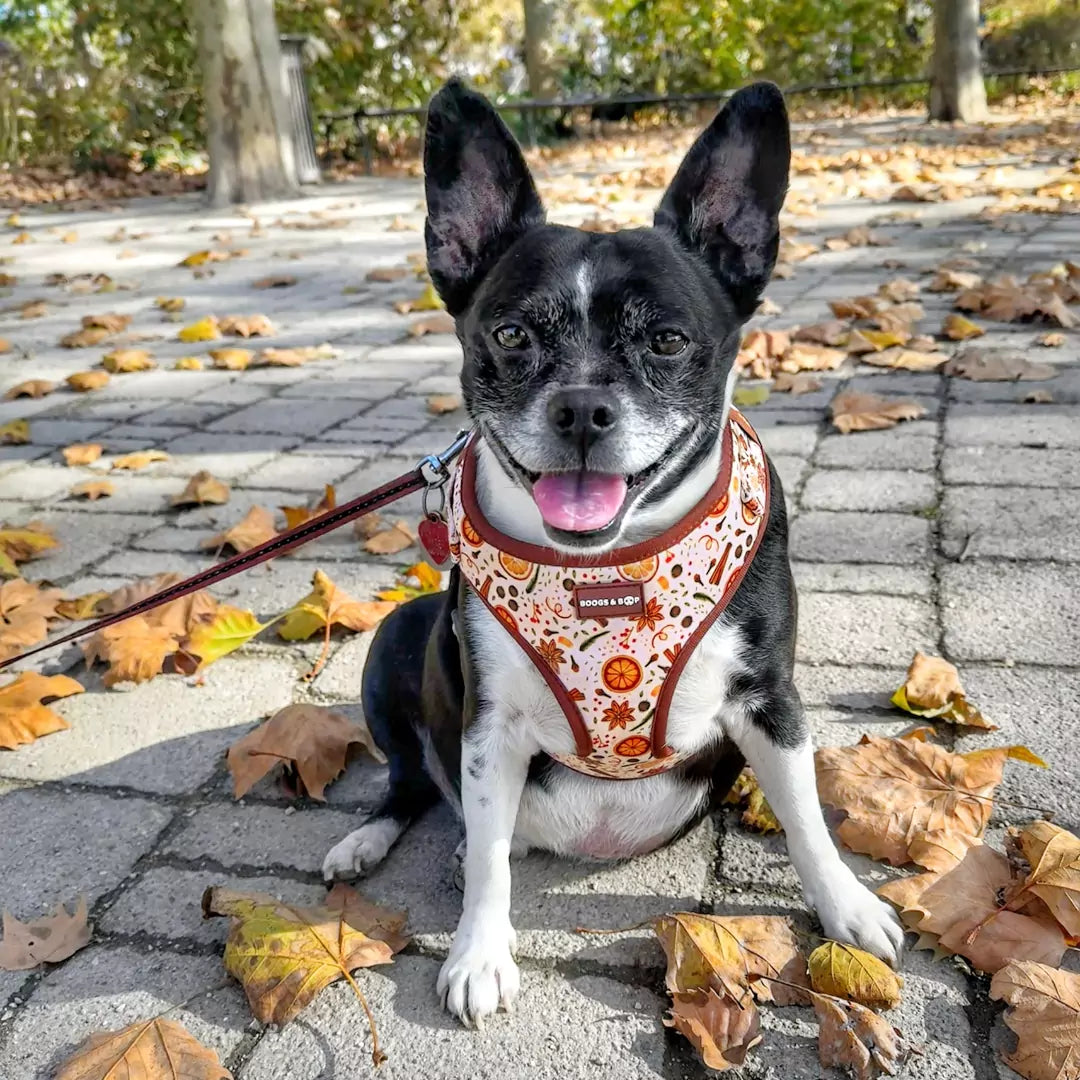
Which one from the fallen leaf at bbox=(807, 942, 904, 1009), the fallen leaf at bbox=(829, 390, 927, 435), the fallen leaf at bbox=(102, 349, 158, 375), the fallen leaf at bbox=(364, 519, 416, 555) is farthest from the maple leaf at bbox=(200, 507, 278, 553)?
the fallen leaf at bbox=(102, 349, 158, 375)

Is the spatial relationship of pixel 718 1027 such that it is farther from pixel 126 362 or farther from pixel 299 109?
pixel 299 109

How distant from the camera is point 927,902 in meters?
2.09

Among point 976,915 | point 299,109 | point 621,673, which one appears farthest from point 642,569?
point 299,109

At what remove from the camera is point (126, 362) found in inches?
251

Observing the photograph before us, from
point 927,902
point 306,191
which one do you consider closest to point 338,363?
point 927,902

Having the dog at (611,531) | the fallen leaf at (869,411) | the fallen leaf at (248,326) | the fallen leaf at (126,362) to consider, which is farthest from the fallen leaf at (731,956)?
the fallen leaf at (248,326)

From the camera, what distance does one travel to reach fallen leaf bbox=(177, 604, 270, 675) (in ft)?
10.7

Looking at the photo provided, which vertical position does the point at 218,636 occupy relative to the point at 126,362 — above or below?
below

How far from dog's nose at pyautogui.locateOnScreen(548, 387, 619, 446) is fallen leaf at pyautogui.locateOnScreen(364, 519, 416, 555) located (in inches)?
80.7

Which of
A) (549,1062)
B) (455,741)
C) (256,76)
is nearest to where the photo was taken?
(549,1062)

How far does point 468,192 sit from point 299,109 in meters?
13.8

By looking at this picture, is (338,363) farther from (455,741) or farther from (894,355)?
(455,741)

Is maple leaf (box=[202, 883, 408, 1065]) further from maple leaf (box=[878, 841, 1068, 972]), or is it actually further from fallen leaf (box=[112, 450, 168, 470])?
fallen leaf (box=[112, 450, 168, 470])

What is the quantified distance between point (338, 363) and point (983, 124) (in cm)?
1332
